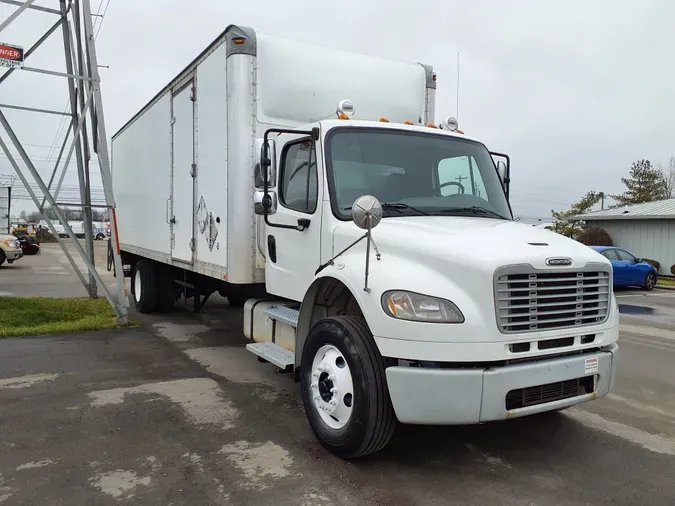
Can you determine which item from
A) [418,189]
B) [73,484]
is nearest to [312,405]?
[73,484]

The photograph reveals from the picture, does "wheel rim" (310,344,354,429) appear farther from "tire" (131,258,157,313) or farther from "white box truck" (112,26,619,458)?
"tire" (131,258,157,313)

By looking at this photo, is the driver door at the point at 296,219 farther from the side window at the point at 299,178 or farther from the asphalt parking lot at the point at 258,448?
the asphalt parking lot at the point at 258,448

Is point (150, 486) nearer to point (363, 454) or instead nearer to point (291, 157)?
point (363, 454)

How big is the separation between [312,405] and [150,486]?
4.07 feet

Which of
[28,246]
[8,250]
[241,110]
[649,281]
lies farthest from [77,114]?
[28,246]

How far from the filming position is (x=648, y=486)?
11.8 feet

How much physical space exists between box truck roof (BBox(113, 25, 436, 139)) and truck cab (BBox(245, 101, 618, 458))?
0.96m

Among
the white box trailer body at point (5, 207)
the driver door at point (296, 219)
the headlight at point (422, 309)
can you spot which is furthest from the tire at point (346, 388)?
the white box trailer body at point (5, 207)

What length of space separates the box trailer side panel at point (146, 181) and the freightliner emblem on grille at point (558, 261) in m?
5.95

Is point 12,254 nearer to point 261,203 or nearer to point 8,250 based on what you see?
point 8,250

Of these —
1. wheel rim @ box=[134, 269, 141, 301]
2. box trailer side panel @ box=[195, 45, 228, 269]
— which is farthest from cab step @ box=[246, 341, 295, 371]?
wheel rim @ box=[134, 269, 141, 301]

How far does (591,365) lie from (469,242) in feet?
3.92

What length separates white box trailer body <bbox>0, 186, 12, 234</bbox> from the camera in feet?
107

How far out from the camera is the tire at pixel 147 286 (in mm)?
9781
